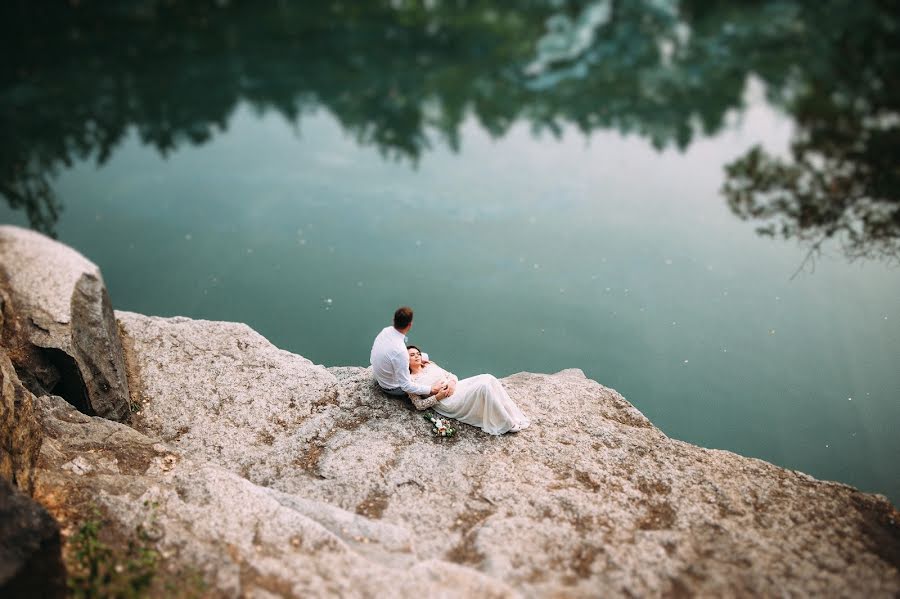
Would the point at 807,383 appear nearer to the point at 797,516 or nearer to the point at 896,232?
the point at 896,232

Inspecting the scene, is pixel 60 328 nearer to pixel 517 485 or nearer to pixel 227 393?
pixel 227 393

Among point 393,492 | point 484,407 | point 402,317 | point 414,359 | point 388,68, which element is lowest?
point 393,492

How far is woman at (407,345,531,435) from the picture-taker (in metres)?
6.54

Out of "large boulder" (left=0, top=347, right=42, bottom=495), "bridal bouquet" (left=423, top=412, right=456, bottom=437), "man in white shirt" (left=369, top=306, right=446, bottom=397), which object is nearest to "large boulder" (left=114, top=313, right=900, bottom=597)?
"bridal bouquet" (left=423, top=412, right=456, bottom=437)

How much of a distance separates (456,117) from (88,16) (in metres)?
8.01

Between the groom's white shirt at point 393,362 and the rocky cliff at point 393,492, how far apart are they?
0.41 metres

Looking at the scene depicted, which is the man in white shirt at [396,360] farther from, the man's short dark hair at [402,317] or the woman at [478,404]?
the woman at [478,404]

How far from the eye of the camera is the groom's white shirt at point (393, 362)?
6520mm

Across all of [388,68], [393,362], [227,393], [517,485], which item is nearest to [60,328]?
[227,393]

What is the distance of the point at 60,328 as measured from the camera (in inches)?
253

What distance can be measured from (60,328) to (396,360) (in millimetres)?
3901

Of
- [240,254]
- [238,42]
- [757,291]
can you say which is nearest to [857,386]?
[757,291]

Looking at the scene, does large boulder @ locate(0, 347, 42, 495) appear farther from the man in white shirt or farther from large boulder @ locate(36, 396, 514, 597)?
the man in white shirt

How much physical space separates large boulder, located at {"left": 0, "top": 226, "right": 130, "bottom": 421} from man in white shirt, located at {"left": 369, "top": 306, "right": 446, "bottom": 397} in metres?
3.17
